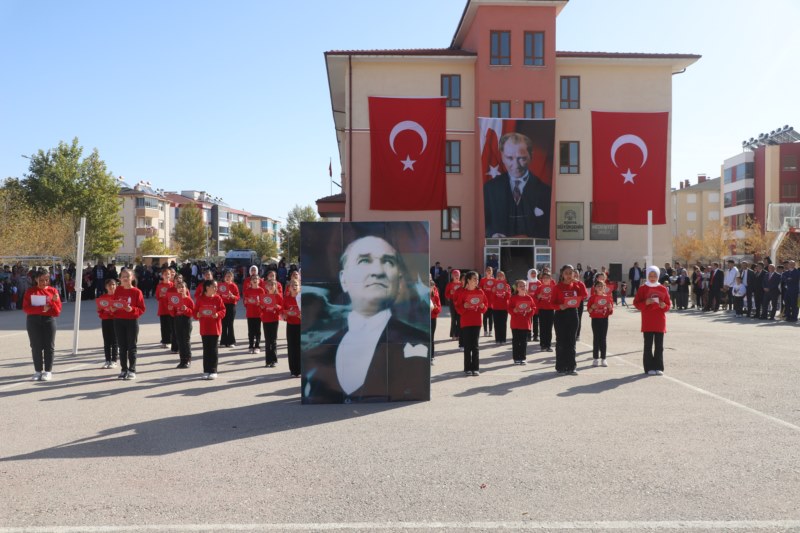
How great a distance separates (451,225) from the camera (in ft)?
123

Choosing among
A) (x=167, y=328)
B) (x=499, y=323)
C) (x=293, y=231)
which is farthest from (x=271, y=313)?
(x=293, y=231)

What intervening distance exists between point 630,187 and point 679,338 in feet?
63.4

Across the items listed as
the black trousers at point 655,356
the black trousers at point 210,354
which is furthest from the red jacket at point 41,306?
the black trousers at point 655,356

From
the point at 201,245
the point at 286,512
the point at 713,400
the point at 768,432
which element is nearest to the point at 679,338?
the point at 713,400

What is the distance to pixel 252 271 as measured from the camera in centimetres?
1504

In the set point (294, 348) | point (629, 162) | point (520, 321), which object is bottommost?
point (294, 348)

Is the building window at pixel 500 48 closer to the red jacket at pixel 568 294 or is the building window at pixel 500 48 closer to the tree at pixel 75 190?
the red jacket at pixel 568 294

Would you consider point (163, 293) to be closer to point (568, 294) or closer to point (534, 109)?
point (568, 294)

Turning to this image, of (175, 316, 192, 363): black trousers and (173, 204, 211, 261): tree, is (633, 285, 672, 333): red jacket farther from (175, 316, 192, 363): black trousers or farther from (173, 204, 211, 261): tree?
(173, 204, 211, 261): tree

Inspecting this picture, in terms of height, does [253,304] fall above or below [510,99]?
below

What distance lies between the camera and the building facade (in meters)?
36.3

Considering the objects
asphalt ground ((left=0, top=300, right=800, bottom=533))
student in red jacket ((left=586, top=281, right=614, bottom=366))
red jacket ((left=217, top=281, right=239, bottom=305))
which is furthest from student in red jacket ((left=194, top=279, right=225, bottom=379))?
student in red jacket ((left=586, top=281, right=614, bottom=366))

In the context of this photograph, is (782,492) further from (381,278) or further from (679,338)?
(679,338)

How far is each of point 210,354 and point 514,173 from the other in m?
25.0
